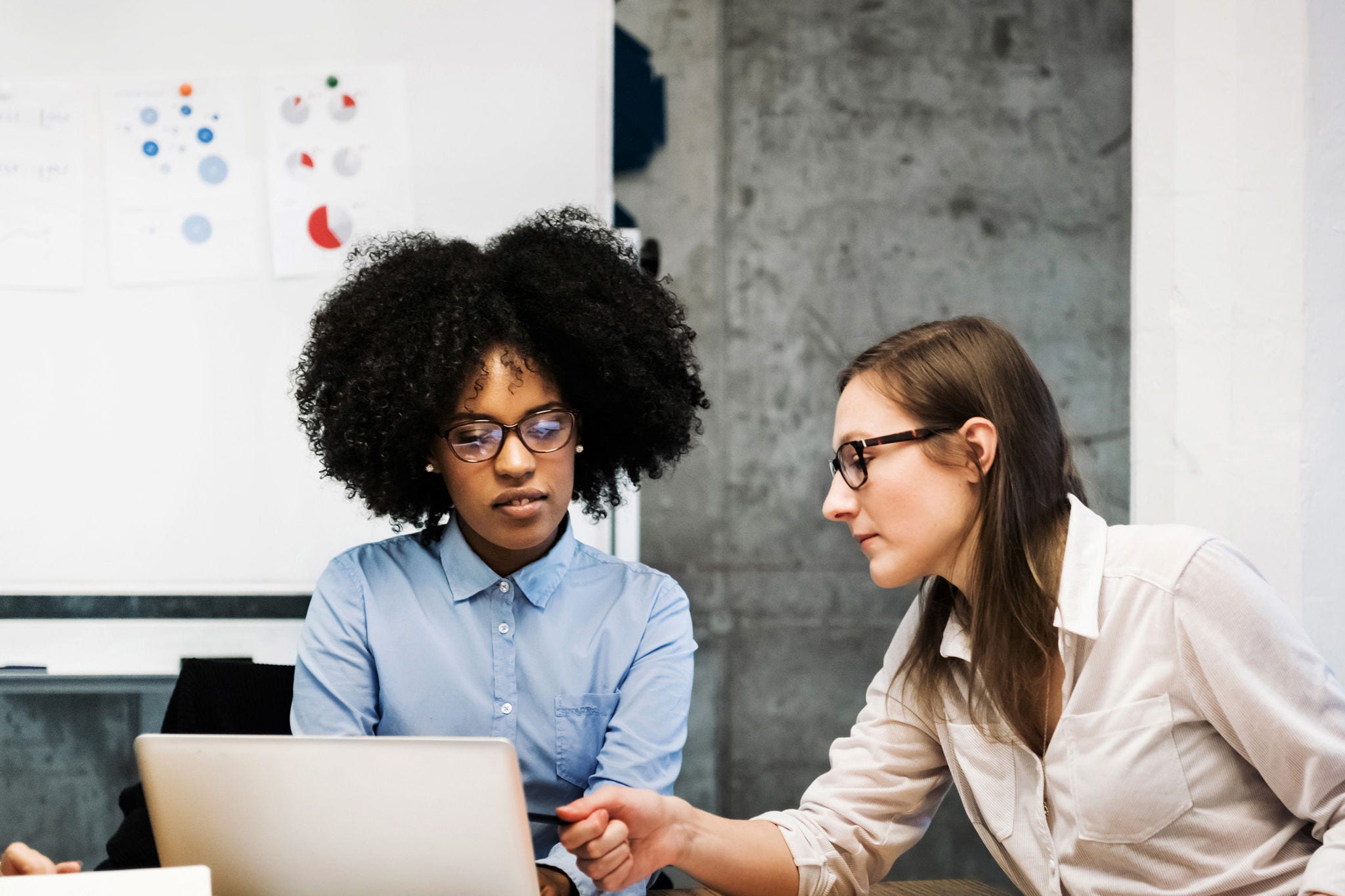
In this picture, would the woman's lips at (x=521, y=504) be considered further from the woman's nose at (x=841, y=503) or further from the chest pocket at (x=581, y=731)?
the woman's nose at (x=841, y=503)

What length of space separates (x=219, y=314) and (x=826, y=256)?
1.71m

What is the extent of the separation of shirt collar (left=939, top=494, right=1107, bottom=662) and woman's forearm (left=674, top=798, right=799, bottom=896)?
0.33 m

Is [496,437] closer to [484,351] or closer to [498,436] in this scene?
[498,436]

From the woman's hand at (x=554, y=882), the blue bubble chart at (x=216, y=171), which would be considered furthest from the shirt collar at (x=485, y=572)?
the blue bubble chart at (x=216, y=171)

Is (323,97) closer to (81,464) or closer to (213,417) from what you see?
(213,417)

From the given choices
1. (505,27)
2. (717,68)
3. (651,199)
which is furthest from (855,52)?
(505,27)

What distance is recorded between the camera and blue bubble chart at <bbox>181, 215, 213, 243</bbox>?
2.38 m

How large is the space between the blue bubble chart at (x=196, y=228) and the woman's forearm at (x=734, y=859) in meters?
1.75

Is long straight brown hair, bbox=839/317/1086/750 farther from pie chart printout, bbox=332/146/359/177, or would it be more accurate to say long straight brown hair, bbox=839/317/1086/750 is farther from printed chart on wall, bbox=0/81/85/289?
printed chart on wall, bbox=0/81/85/289

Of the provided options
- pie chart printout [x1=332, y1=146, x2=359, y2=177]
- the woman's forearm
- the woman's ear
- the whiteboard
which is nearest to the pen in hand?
the woman's forearm

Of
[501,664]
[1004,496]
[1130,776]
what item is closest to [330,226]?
[501,664]

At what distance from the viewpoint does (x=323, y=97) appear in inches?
94.0

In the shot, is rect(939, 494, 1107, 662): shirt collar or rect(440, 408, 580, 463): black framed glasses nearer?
rect(939, 494, 1107, 662): shirt collar

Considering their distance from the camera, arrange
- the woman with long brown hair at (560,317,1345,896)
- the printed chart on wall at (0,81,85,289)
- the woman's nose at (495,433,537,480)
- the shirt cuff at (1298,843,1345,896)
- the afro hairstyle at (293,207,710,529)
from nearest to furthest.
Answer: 1. the shirt cuff at (1298,843,1345,896)
2. the woman with long brown hair at (560,317,1345,896)
3. the woman's nose at (495,433,537,480)
4. the afro hairstyle at (293,207,710,529)
5. the printed chart on wall at (0,81,85,289)
